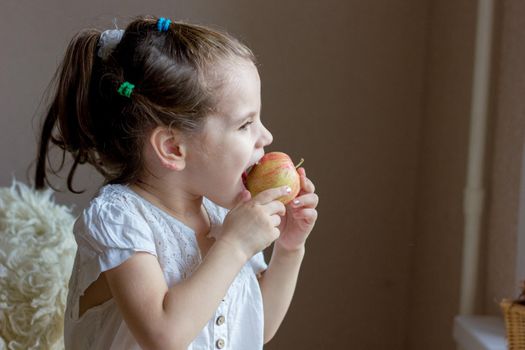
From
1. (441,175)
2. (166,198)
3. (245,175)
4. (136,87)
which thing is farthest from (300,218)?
(441,175)

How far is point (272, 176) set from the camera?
4.13 feet

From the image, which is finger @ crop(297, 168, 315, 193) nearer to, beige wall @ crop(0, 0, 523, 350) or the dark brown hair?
the dark brown hair

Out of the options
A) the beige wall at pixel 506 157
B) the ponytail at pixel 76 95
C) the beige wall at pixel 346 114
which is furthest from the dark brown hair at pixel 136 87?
the beige wall at pixel 346 114

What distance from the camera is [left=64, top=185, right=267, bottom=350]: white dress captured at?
118 centimetres

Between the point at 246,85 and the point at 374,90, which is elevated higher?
the point at 246,85

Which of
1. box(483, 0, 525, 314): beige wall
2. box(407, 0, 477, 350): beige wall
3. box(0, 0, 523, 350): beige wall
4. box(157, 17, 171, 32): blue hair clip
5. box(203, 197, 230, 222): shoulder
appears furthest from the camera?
box(0, 0, 523, 350): beige wall

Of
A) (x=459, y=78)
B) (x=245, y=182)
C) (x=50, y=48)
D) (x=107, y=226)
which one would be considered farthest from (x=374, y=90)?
(x=107, y=226)

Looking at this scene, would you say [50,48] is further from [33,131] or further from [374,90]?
[374,90]

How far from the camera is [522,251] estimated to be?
1.70 meters

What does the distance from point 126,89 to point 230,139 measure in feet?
0.54

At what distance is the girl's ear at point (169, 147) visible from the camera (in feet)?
4.02

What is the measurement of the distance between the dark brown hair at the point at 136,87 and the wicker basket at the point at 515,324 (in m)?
0.62

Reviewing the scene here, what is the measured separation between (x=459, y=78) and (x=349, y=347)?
2.72ft

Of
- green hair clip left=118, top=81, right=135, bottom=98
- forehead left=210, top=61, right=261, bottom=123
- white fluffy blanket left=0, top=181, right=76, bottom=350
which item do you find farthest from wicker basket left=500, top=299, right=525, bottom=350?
white fluffy blanket left=0, top=181, right=76, bottom=350
